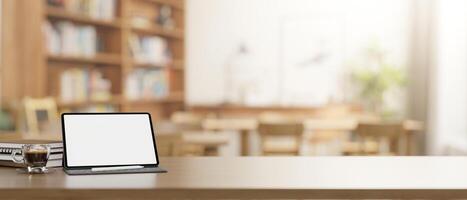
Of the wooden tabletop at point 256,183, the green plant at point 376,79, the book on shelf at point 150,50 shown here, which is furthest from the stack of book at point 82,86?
the wooden tabletop at point 256,183

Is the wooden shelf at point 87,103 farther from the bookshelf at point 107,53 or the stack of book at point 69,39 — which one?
the stack of book at point 69,39

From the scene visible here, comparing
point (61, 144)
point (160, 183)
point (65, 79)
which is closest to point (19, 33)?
point (65, 79)

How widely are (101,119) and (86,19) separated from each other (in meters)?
5.11

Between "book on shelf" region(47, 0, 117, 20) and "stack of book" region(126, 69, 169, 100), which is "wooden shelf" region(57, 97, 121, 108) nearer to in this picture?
"stack of book" region(126, 69, 169, 100)

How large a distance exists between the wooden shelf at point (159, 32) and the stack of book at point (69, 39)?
982 mm

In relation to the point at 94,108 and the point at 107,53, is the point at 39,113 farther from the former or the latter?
the point at 107,53

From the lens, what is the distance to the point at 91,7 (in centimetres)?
749

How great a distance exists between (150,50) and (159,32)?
0.28 m

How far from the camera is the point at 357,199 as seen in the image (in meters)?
2.04

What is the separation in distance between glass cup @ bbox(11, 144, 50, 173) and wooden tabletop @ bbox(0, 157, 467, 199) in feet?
0.15

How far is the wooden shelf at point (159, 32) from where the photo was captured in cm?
874

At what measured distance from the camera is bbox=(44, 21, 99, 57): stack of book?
6918 millimetres

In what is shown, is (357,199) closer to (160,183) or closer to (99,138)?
(160,183)

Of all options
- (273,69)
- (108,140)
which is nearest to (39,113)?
(273,69)
